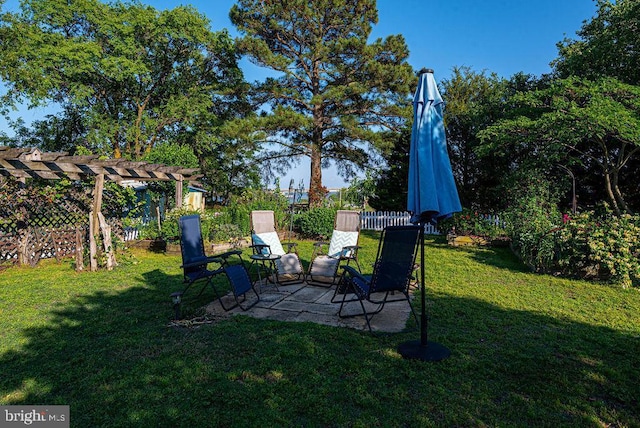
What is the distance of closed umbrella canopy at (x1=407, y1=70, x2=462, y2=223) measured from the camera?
10.8 ft

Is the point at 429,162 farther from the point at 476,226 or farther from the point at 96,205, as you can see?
the point at 476,226

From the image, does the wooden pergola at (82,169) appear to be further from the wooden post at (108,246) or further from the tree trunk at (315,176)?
the tree trunk at (315,176)

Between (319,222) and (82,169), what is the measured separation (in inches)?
273

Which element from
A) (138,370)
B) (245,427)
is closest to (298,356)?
(245,427)

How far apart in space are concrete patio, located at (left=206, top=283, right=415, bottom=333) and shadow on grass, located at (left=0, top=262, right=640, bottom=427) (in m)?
0.25

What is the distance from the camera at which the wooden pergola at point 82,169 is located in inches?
258

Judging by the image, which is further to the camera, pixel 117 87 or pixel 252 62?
pixel 117 87

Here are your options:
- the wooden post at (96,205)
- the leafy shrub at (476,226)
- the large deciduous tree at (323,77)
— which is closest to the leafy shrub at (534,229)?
the leafy shrub at (476,226)

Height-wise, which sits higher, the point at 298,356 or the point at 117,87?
the point at 117,87

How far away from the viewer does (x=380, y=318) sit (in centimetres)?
429

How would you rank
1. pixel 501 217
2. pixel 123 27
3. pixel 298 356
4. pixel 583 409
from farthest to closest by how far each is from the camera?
1. pixel 123 27
2. pixel 501 217
3. pixel 298 356
4. pixel 583 409

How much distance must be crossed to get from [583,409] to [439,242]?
28.9 feet

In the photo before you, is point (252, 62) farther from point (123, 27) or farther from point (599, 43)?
point (599, 43)

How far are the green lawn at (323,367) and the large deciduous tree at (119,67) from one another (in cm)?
1575
